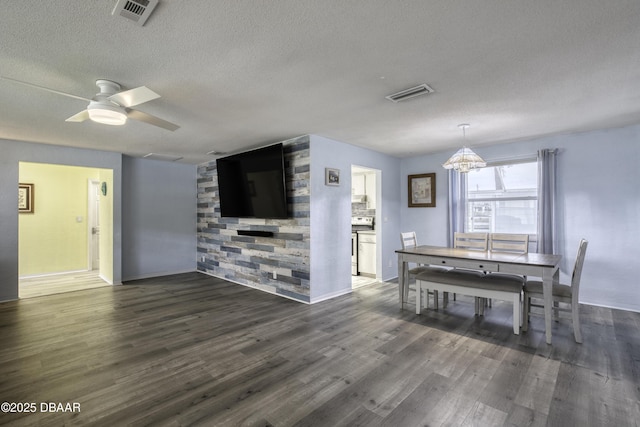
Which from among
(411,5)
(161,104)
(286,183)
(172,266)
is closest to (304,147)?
(286,183)

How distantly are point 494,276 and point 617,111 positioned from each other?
2227 millimetres

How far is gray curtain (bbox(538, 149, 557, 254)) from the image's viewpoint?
4.30 m

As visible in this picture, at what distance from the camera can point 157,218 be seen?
20.4 ft

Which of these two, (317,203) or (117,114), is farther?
(317,203)

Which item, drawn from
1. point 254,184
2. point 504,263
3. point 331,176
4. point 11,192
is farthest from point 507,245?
point 11,192

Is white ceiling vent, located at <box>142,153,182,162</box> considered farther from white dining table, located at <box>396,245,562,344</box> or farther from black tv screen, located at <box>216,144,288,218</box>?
white dining table, located at <box>396,245,562,344</box>

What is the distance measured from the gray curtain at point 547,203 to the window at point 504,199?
207 millimetres

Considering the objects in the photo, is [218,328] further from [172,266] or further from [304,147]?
[172,266]

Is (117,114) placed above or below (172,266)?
above

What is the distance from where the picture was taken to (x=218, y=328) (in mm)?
3311

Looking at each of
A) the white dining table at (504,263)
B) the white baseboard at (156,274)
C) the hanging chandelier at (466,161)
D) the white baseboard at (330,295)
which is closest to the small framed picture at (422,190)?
the hanging chandelier at (466,161)

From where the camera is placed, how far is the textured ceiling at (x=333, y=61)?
1.65m

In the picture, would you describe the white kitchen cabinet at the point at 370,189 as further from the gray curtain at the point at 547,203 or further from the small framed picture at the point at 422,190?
the gray curtain at the point at 547,203

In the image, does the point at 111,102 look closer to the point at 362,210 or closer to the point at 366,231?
the point at 366,231
